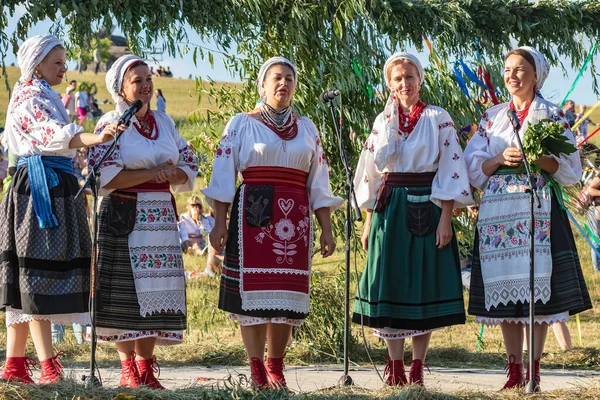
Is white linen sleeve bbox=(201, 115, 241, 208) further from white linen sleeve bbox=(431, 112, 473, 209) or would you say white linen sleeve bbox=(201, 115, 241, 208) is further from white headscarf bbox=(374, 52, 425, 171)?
white linen sleeve bbox=(431, 112, 473, 209)

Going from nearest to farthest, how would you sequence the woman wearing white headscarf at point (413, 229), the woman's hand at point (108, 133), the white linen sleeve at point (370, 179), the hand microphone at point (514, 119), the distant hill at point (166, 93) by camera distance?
the woman's hand at point (108, 133)
the hand microphone at point (514, 119)
the woman wearing white headscarf at point (413, 229)
the white linen sleeve at point (370, 179)
the distant hill at point (166, 93)

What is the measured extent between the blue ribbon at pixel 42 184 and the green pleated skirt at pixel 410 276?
6.38 ft

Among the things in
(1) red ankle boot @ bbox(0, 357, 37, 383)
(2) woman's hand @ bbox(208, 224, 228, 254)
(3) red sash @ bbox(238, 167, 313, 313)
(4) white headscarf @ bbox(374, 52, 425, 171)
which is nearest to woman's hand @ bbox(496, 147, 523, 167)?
(4) white headscarf @ bbox(374, 52, 425, 171)

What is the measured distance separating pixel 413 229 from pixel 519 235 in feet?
2.06

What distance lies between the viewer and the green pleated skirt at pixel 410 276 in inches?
255

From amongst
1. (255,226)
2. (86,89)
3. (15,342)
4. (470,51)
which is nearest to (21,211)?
(15,342)

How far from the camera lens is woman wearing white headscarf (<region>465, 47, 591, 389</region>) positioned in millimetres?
6434

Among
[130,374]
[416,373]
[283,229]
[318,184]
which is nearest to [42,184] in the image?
[130,374]

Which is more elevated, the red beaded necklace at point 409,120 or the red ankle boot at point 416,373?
the red beaded necklace at point 409,120

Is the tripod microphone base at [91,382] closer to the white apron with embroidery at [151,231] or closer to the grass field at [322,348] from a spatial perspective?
the white apron with embroidery at [151,231]

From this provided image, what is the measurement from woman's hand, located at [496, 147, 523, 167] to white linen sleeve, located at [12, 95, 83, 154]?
247 centimetres

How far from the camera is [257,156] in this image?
21.0 ft

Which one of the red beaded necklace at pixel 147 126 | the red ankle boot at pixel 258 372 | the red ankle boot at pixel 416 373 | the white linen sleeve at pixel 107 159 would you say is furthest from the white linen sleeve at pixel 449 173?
the white linen sleeve at pixel 107 159

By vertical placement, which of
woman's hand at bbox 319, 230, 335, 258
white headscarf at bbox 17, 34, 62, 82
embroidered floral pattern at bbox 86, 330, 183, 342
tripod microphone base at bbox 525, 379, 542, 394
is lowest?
tripod microphone base at bbox 525, 379, 542, 394
